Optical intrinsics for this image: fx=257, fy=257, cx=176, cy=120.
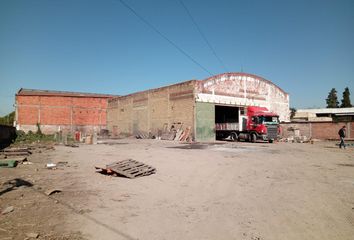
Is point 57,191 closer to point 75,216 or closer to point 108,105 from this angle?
point 75,216

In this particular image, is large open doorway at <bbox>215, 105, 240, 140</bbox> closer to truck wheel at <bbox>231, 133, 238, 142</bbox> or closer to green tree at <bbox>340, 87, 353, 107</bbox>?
truck wheel at <bbox>231, 133, 238, 142</bbox>

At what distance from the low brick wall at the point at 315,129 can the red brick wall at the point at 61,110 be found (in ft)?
107

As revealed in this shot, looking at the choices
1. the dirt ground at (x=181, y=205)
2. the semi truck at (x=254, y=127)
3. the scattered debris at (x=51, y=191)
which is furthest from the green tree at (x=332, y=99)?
the scattered debris at (x=51, y=191)

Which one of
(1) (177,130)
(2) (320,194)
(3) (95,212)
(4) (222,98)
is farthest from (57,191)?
(4) (222,98)

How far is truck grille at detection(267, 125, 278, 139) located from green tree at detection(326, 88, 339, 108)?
85597 mm

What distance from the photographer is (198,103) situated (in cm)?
2931

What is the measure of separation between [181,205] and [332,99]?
366 ft

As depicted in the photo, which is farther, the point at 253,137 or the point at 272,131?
the point at 253,137

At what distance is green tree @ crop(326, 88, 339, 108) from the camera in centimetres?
9819

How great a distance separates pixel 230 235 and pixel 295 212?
1.98 m

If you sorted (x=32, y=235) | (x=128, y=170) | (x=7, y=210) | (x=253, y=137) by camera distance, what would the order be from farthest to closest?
1. (x=253, y=137)
2. (x=128, y=170)
3. (x=7, y=210)
4. (x=32, y=235)

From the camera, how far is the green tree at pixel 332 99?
322 ft

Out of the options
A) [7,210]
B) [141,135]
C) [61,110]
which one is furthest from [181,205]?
[61,110]

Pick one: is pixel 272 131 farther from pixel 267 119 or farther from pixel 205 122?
pixel 205 122
